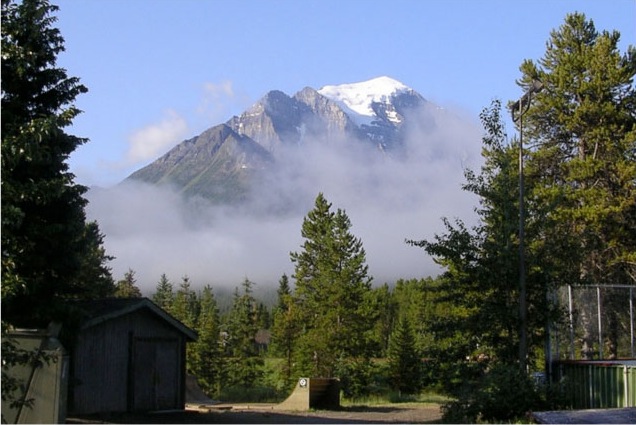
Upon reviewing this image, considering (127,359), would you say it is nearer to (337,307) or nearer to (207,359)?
(337,307)

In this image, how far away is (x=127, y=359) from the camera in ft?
73.4

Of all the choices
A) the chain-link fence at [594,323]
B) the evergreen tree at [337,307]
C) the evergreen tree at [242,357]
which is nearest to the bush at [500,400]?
the chain-link fence at [594,323]

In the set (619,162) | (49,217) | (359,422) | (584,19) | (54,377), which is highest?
(584,19)

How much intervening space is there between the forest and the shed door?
2453 mm

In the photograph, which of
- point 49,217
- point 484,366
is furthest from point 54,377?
point 484,366

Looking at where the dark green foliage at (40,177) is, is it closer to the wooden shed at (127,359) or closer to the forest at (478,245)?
the forest at (478,245)

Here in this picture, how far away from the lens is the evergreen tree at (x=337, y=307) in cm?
4406

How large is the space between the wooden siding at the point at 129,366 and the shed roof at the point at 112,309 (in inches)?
9.3

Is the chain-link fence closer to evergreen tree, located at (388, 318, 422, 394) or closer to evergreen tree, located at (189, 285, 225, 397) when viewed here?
evergreen tree, located at (388, 318, 422, 394)

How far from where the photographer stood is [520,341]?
67.5ft

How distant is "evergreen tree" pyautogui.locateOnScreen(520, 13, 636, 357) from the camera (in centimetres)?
3278

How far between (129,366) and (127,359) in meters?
0.20

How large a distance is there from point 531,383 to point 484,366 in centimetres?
219

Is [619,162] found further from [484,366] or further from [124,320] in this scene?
[124,320]
